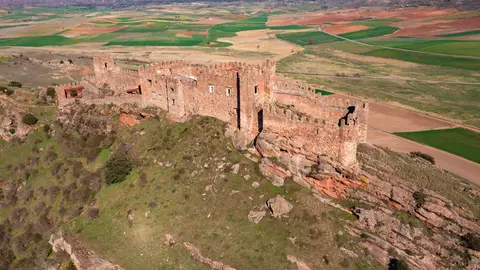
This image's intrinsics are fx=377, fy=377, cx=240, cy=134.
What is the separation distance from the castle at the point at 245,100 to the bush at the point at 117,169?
883 cm

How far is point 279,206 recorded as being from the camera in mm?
35344

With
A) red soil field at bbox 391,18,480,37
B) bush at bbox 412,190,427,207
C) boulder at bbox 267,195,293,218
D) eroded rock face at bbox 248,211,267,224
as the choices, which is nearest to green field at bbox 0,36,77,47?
red soil field at bbox 391,18,480,37

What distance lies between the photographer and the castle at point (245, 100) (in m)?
35.7

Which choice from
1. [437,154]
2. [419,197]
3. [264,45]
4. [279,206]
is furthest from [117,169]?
[264,45]

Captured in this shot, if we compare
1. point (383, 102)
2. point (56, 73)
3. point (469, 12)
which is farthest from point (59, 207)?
point (469, 12)

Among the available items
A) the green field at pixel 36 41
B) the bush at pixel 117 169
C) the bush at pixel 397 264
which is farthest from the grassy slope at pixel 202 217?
the green field at pixel 36 41

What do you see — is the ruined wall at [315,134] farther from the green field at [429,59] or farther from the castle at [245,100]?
the green field at [429,59]

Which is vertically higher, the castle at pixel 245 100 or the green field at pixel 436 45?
the castle at pixel 245 100

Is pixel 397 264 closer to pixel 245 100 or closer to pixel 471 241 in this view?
pixel 471 241

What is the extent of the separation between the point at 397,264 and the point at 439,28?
588ft

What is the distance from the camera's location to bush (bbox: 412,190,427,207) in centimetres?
3194

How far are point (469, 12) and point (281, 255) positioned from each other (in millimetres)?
214600

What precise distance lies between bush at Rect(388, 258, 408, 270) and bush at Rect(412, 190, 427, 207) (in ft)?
17.1

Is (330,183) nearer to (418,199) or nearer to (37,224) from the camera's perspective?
(418,199)
